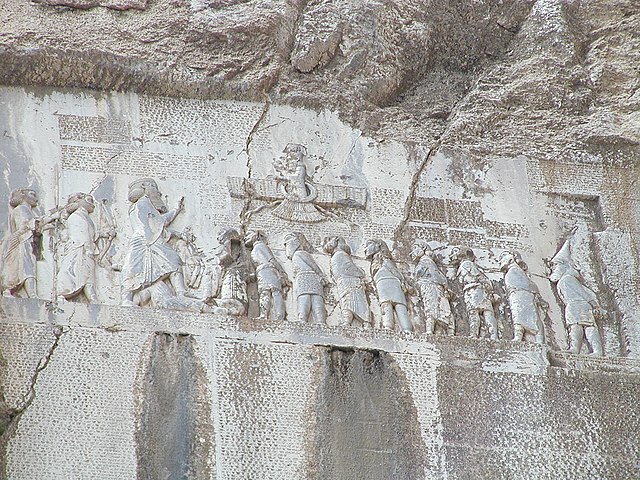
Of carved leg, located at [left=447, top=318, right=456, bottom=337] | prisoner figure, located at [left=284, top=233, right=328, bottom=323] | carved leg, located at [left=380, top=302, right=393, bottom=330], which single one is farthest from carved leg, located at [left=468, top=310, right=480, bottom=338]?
prisoner figure, located at [left=284, top=233, right=328, bottom=323]

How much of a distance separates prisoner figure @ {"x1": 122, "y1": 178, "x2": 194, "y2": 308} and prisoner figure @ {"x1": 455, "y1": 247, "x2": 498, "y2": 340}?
1.68 m

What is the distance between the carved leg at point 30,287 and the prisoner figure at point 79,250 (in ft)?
0.46

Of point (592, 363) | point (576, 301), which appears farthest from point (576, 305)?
point (592, 363)

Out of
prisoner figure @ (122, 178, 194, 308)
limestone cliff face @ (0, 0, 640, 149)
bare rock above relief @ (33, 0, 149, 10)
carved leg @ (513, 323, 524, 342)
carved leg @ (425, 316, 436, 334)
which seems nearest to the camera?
prisoner figure @ (122, 178, 194, 308)

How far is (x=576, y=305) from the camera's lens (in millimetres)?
9641

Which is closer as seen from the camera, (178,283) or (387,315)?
(178,283)

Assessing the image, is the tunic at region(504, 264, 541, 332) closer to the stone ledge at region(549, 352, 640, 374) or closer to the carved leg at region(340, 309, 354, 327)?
the stone ledge at region(549, 352, 640, 374)


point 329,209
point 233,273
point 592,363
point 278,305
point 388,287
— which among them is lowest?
point 592,363

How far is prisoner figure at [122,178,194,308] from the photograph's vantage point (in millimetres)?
9062

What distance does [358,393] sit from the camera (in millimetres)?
8836

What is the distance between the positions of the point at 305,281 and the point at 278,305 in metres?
0.23

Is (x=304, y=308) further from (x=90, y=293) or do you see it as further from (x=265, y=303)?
(x=90, y=293)

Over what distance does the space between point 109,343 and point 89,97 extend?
73.5 inches

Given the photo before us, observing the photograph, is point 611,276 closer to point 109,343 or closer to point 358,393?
point 358,393
